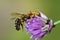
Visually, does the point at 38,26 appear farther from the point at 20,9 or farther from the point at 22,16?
the point at 20,9

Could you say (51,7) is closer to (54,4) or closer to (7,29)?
(54,4)

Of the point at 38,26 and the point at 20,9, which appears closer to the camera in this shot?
the point at 38,26

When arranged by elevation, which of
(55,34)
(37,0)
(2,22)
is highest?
(37,0)

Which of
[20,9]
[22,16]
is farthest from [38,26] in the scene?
[20,9]

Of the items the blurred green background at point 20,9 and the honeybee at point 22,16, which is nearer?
the honeybee at point 22,16

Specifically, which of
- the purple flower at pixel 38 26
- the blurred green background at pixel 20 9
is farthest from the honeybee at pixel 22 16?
the blurred green background at pixel 20 9

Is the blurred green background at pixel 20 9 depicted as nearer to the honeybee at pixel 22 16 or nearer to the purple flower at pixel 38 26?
the honeybee at pixel 22 16

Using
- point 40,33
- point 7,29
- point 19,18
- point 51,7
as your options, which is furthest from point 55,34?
point 40,33

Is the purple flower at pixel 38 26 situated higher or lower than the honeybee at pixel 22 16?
lower
